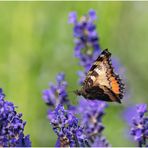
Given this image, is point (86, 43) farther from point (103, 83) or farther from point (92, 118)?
point (103, 83)

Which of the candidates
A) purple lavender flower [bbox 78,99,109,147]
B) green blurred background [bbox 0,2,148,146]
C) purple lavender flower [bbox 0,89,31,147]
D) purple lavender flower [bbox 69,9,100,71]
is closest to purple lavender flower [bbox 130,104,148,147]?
purple lavender flower [bbox 78,99,109,147]

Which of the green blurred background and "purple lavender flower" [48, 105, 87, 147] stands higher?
the green blurred background

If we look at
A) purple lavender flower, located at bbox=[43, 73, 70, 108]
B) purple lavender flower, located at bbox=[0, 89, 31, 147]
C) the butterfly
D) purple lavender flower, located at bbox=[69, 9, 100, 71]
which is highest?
purple lavender flower, located at bbox=[69, 9, 100, 71]

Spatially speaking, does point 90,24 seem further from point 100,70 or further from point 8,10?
point 8,10

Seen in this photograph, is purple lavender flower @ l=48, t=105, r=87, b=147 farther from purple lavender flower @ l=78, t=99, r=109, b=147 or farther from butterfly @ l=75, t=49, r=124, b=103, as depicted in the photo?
purple lavender flower @ l=78, t=99, r=109, b=147

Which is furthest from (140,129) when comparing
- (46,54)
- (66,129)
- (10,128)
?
(46,54)
